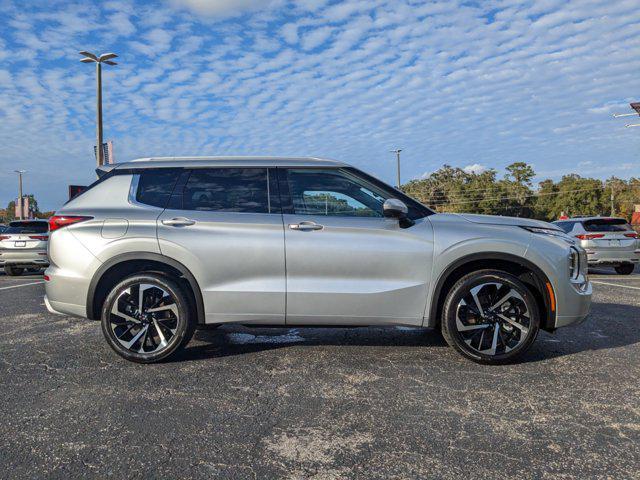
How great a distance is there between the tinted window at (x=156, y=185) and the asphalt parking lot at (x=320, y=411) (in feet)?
4.63

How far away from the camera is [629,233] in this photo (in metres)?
11.9

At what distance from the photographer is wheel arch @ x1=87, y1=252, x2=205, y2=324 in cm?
412

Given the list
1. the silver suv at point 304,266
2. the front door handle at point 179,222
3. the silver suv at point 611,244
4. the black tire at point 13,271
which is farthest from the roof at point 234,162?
the black tire at point 13,271

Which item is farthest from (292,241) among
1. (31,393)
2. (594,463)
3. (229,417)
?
(594,463)

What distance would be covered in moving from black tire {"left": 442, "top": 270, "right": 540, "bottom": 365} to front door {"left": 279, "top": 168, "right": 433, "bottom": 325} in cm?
30

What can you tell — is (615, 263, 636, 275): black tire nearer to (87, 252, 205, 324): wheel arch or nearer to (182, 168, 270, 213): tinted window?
(182, 168, 270, 213): tinted window

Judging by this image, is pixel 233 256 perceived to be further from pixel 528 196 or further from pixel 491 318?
pixel 528 196

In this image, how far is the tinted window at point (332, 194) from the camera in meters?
4.20

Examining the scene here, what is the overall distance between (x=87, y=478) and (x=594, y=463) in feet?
8.07

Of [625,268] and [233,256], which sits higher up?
[233,256]

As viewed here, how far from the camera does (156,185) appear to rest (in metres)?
4.32

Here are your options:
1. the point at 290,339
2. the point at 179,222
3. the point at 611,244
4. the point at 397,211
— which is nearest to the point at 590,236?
the point at 611,244

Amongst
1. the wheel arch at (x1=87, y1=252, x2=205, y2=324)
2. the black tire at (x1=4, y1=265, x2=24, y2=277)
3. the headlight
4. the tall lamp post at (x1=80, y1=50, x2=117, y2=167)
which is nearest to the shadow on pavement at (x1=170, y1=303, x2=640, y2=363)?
the wheel arch at (x1=87, y1=252, x2=205, y2=324)

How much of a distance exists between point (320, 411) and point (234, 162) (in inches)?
91.6
